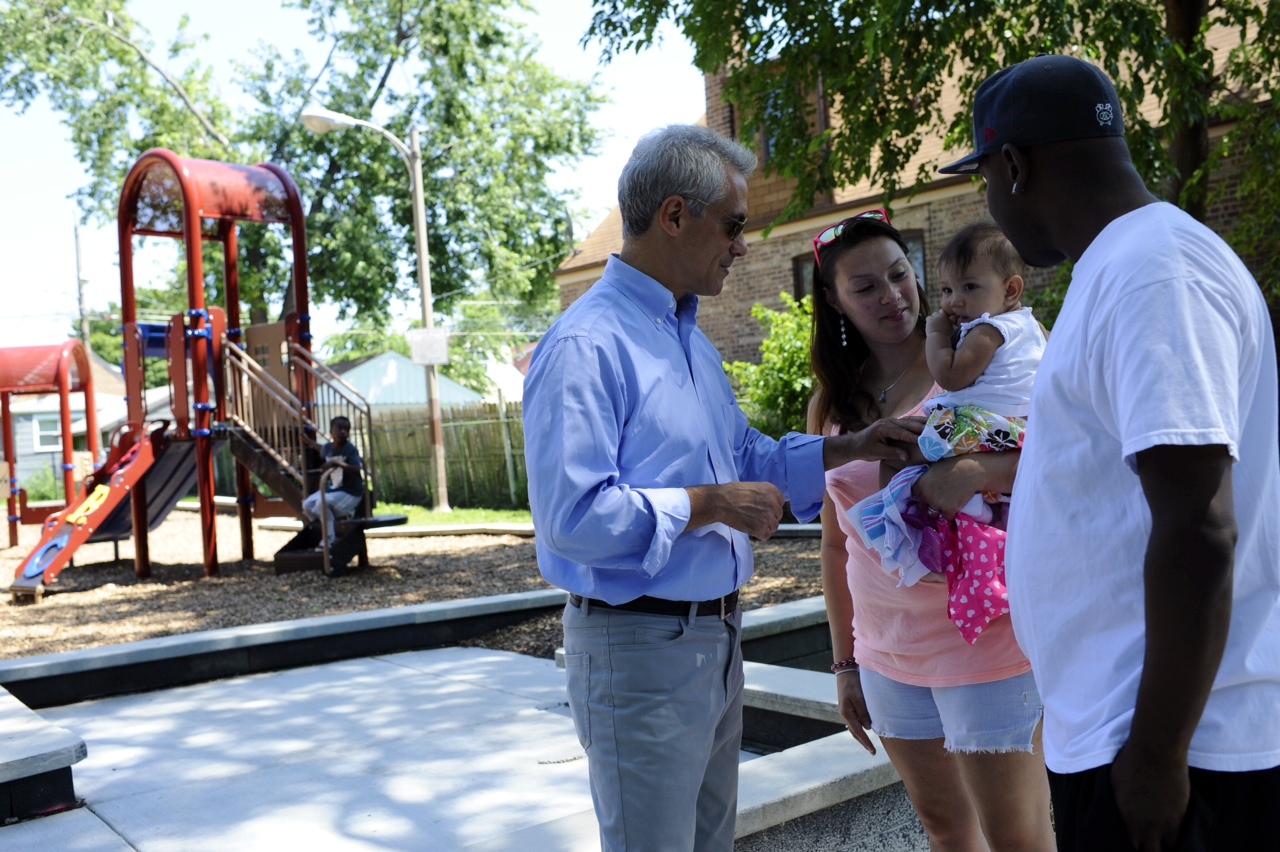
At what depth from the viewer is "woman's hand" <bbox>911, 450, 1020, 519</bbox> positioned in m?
2.41

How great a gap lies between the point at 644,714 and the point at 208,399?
1110 cm

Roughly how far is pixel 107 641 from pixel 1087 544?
8214 mm

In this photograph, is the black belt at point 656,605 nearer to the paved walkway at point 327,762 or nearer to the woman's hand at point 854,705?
the woman's hand at point 854,705

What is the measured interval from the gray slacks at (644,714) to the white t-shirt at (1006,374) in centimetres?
80

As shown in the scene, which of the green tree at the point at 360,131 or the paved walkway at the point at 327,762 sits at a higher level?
the green tree at the point at 360,131

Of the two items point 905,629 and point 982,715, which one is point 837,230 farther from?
point 982,715

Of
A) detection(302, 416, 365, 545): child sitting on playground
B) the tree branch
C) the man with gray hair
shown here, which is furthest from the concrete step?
the tree branch

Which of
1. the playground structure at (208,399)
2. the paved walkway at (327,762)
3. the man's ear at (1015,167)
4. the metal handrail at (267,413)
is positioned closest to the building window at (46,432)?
Answer: the playground structure at (208,399)

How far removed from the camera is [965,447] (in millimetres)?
2438

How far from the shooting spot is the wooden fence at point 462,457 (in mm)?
20375

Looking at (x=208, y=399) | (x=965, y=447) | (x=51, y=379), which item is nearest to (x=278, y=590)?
(x=208, y=399)

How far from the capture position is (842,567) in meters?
2.93

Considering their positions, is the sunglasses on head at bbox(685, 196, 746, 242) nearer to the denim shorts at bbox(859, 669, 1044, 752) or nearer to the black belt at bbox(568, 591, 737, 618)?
the black belt at bbox(568, 591, 737, 618)

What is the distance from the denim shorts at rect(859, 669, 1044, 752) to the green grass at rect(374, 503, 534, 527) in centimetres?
1399
